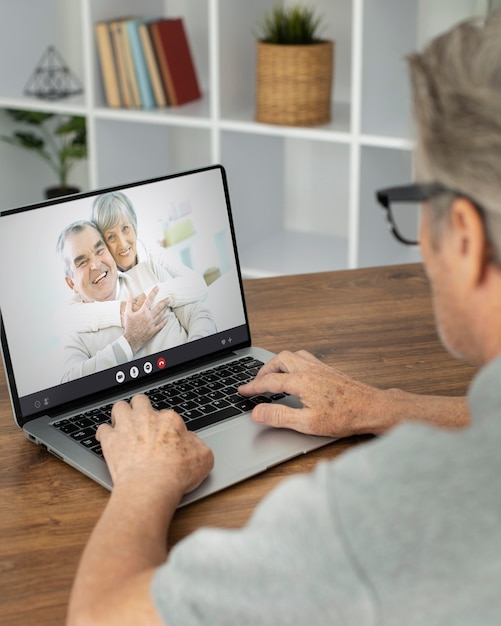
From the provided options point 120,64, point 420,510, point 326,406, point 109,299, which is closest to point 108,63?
point 120,64

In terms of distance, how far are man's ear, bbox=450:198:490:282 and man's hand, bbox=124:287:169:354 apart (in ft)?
2.00

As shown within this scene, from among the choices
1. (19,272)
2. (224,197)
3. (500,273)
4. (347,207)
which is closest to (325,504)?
(500,273)

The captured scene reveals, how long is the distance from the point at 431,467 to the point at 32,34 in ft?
9.97

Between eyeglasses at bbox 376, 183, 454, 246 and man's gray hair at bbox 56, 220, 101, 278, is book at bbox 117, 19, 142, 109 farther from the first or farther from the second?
eyeglasses at bbox 376, 183, 454, 246

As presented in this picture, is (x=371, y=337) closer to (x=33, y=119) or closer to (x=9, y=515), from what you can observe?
(x=9, y=515)

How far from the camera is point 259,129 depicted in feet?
9.34

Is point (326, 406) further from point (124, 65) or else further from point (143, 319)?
point (124, 65)

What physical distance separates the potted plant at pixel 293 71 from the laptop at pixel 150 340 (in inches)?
56.8

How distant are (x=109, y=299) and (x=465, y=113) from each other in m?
0.66

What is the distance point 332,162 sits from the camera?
325 centimetres

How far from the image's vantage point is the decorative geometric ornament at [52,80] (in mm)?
3266

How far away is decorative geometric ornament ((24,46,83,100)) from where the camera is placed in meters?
3.27

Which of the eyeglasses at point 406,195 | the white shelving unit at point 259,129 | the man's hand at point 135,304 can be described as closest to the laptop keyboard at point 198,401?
the man's hand at point 135,304

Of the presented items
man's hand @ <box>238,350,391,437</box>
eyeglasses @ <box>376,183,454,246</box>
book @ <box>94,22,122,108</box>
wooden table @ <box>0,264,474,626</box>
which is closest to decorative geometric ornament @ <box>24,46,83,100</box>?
book @ <box>94,22,122,108</box>
